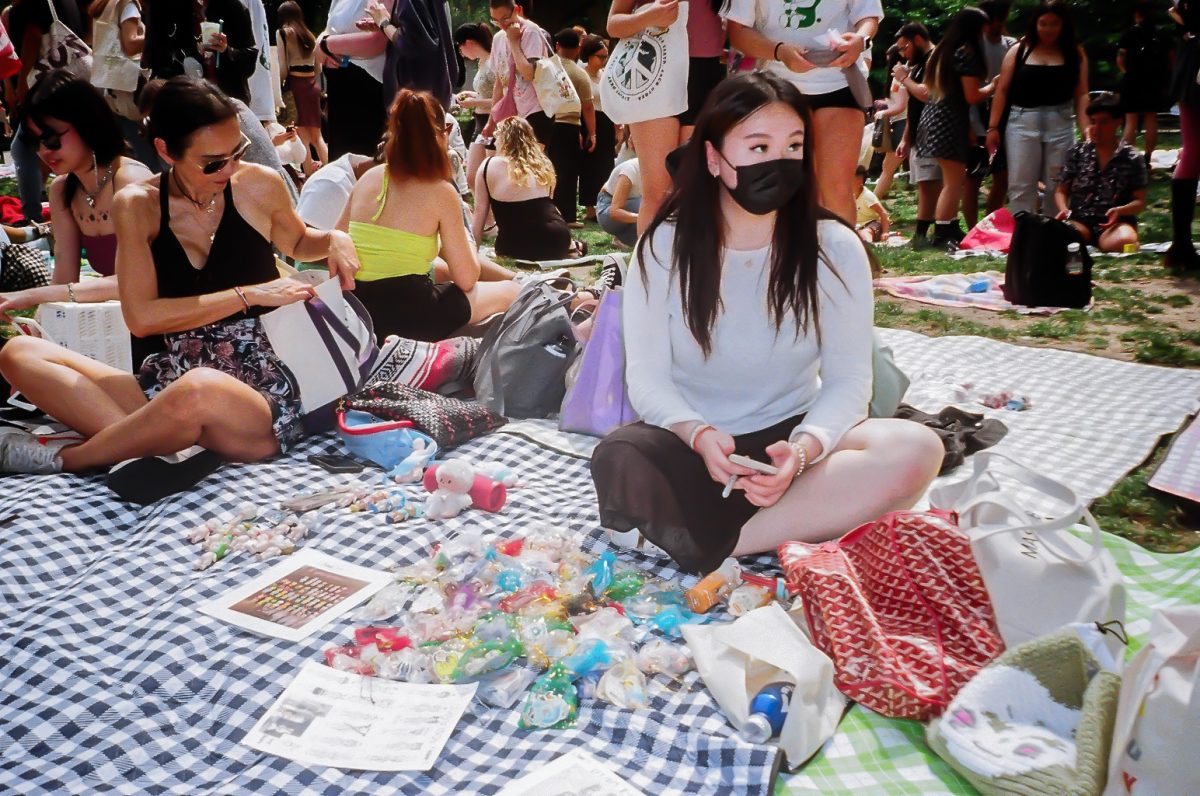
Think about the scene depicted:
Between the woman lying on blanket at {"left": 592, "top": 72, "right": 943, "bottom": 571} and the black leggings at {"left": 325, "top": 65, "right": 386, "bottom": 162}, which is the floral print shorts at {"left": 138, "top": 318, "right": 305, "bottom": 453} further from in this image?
the black leggings at {"left": 325, "top": 65, "right": 386, "bottom": 162}

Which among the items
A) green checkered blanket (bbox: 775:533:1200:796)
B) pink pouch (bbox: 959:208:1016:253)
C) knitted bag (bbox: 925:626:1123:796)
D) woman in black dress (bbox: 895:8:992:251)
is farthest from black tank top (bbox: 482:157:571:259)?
knitted bag (bbox: 925:626:1123:796)

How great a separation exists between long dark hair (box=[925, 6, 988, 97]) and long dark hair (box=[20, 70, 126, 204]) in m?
5.98

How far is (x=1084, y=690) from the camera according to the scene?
176 centimetres

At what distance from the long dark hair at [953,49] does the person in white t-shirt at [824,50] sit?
367cm

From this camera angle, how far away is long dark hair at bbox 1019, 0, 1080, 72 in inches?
267

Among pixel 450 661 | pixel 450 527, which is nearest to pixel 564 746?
pixel 450 661

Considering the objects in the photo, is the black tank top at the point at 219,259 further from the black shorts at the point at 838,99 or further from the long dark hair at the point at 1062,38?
the long dark hair at the point at 1062,38

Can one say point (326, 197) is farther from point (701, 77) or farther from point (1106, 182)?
point (1106, 182)

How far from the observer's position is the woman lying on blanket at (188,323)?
3090mm

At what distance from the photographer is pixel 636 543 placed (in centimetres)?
276

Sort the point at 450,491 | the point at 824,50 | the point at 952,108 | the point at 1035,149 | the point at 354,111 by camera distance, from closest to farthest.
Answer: the point at 450,491, the point at 824,50, the point at 354,111, the point at 1035,149, the point at 952,108

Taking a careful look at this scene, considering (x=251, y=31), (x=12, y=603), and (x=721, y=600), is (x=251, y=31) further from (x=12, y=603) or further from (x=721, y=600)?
(x=721, y=600)

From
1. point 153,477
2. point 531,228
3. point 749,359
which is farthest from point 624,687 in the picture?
point 531,228

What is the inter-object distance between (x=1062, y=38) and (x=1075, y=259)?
8.14 feet
